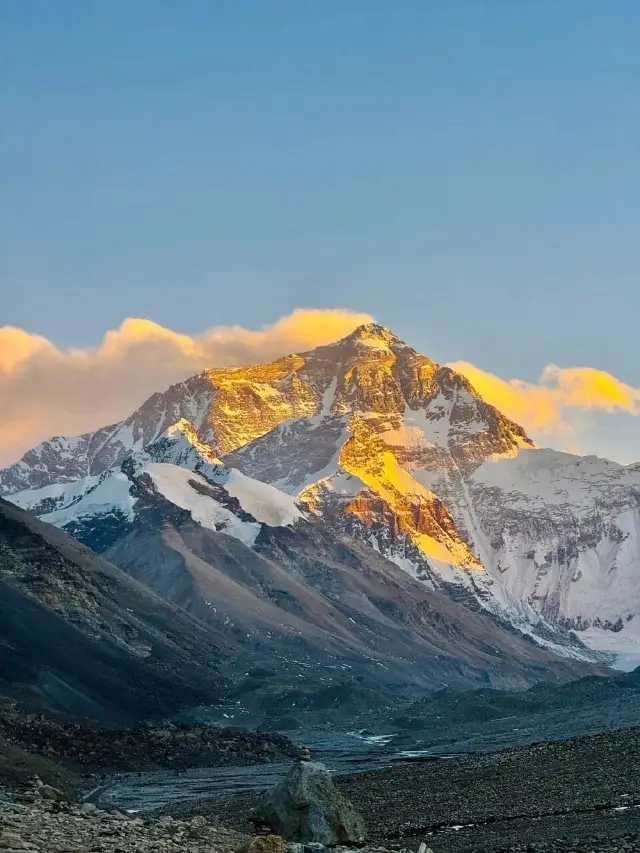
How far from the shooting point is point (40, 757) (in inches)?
4985

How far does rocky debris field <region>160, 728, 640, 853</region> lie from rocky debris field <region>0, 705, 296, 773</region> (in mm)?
32623

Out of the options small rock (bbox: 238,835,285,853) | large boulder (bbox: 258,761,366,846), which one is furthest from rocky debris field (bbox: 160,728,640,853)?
small rock (bbox: 238,835,285,853)

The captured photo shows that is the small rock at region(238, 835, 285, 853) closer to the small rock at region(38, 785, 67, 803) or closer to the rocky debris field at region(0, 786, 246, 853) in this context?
the rocky debris field at region(0, 786, 246, 853)

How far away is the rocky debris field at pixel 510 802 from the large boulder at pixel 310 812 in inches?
77.1

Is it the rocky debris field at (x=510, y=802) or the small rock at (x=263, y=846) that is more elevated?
the small rock at (x=263, y=846)

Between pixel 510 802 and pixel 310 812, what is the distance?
61.8ft

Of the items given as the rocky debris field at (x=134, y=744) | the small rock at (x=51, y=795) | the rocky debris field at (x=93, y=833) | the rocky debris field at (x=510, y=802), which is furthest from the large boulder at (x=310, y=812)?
the rocky debris field at (x=134, y=744)

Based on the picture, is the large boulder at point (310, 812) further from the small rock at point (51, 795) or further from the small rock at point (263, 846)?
the small rock at point (51, 795)

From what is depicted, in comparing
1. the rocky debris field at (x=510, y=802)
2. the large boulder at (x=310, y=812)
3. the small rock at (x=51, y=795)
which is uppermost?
the small rock at (x=51, y=795)

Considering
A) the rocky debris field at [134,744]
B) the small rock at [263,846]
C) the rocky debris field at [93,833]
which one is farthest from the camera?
the rocky debris field at [134,744]

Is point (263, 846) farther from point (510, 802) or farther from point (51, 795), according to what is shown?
point (510, 802)

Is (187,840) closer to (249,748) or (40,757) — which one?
(40,757)

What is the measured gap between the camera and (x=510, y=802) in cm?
8131

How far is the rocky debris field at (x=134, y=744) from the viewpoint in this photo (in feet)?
450
